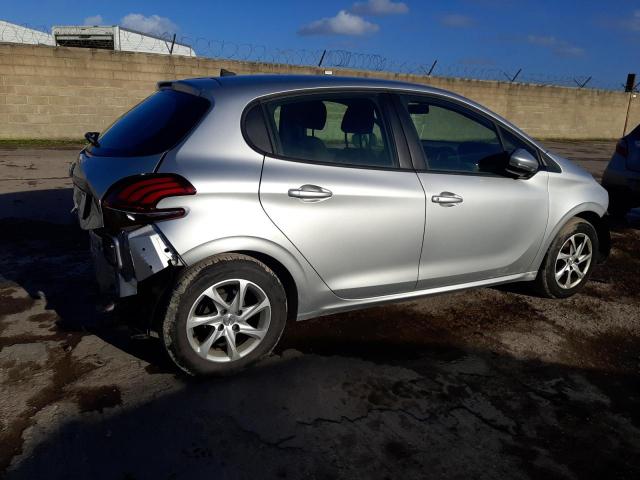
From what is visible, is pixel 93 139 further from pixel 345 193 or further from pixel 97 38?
pixel 97 38

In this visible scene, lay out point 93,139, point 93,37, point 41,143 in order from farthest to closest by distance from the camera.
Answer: point 93,37
point 41,143
point 93,139

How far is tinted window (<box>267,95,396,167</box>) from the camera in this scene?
3133 mm

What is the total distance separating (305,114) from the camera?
3.27m

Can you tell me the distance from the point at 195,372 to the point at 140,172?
1.12m

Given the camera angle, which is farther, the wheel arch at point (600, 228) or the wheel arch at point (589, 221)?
the wheel arch at point (600, 228)

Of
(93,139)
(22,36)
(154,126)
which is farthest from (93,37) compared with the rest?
(154,126)

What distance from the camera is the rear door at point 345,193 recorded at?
9.95ft

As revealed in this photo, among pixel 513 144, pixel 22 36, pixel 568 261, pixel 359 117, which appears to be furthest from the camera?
pixel 22 36

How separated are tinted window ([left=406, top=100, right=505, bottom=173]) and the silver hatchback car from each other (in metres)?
0.01

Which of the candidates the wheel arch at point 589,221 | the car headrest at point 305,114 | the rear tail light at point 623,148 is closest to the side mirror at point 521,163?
the wheel arch at point 589,221

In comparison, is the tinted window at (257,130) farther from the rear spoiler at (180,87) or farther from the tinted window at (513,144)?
the tinted window at (513,144)

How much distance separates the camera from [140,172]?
9.23ft

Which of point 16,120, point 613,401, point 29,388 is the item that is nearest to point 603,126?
point 16,120

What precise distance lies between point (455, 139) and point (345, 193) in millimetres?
1276
